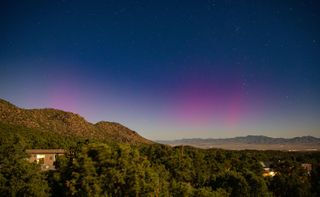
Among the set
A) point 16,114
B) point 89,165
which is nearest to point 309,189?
point 89,165

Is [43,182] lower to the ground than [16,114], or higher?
lower

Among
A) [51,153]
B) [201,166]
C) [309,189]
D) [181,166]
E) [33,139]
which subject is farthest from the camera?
[33,139]

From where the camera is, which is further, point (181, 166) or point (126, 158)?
point (181, 166)

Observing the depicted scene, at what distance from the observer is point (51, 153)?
78000 mm

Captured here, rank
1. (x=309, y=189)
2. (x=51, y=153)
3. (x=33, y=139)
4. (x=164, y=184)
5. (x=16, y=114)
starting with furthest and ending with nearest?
(x=16, y=114) < (x=33, y=139) < (x=51, y=153) < (x=309, y=189) < (x=164, y=184)

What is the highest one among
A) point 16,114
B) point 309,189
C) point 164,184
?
point 16,114

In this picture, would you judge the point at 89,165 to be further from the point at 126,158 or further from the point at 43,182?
the point at 43,182

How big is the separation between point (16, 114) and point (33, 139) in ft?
249

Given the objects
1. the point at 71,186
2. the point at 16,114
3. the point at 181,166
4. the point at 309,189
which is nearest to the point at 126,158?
the point at 71,186

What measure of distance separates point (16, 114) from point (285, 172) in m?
147

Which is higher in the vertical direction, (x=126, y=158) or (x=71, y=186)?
(x=126, y=158)

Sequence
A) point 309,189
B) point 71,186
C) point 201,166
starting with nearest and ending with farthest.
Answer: point 71,186, point 309,189, point 201,166

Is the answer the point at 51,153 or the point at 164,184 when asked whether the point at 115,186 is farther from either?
the point at 51,153

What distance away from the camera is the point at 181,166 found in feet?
189
